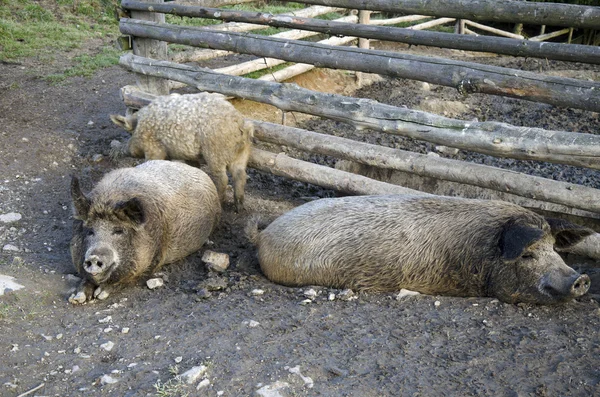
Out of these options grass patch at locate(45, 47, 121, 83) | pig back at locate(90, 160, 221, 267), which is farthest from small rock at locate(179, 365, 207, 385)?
grass patch at locate(45, 47, 121, 83)

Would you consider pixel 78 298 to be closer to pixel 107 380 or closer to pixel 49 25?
pixel 107 380

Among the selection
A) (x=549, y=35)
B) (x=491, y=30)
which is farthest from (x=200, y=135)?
(x=549, y=35)

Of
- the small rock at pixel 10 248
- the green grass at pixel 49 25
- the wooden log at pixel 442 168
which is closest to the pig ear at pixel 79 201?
the small rock at pixel 10 248

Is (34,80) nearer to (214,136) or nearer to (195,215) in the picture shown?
(214,136)

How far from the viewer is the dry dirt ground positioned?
323 centimetres

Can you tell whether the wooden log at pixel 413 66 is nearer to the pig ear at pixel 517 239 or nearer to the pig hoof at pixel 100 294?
the pig ear at pixel 517 239

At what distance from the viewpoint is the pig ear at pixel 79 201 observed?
14.8 feet

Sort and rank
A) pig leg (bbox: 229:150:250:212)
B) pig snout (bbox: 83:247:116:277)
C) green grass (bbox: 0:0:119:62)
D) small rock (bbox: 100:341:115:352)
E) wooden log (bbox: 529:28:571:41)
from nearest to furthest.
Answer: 1. small rock (bbox: 100:341:115:352)
2. pig snout (bbox: 83:247:116:277)
3. pig leg (bbox: 229:150:250:212)
4. green grass (bbox: 0:0:119:62)
5. wooden log (bbox: 529:28:571:41)

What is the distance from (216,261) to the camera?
4.90 meters

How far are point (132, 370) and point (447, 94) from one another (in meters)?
7.39

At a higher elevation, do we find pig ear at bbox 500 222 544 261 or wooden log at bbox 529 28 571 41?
wooden log at bbox 529 28 571 41

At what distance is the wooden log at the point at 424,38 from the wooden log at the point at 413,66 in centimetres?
21

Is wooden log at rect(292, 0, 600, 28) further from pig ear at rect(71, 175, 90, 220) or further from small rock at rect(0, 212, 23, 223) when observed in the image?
small rock at rect(0, 212, 23, 223)

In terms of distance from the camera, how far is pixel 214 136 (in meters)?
5.86
